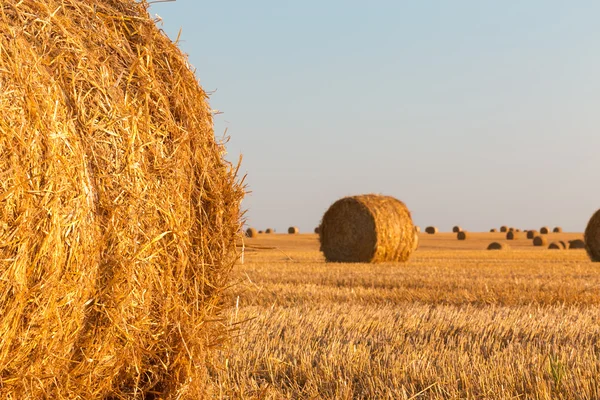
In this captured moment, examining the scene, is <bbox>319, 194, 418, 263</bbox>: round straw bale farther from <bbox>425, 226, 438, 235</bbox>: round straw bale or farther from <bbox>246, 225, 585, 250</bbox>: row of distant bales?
<bbox>425, 226, 438, 235</bbox>: round straw bale

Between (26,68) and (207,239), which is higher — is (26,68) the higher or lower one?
the higher one

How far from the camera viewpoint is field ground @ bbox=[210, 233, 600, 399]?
4.42m

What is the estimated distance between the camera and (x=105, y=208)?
381 centimetres

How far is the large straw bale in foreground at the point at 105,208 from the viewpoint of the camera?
3438mm

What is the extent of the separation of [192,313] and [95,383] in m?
0.70

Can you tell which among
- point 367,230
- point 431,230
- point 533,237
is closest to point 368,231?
point 367,230

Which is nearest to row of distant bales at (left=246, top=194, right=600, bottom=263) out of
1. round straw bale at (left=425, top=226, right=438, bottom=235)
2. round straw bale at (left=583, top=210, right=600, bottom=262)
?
round straw bale at (left=583, top=210, right=600, bottom=262)

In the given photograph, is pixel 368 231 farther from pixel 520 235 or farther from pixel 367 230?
pixel 520 235

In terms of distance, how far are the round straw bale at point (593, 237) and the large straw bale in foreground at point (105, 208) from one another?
18.3 m

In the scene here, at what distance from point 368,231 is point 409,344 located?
12514mm

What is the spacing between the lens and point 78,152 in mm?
3695

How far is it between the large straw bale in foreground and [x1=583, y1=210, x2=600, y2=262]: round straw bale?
60.0 feet

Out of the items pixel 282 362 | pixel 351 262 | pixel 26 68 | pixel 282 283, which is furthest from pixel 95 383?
pixel 351 262

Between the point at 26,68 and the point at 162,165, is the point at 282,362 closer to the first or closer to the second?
the point at 162,165
